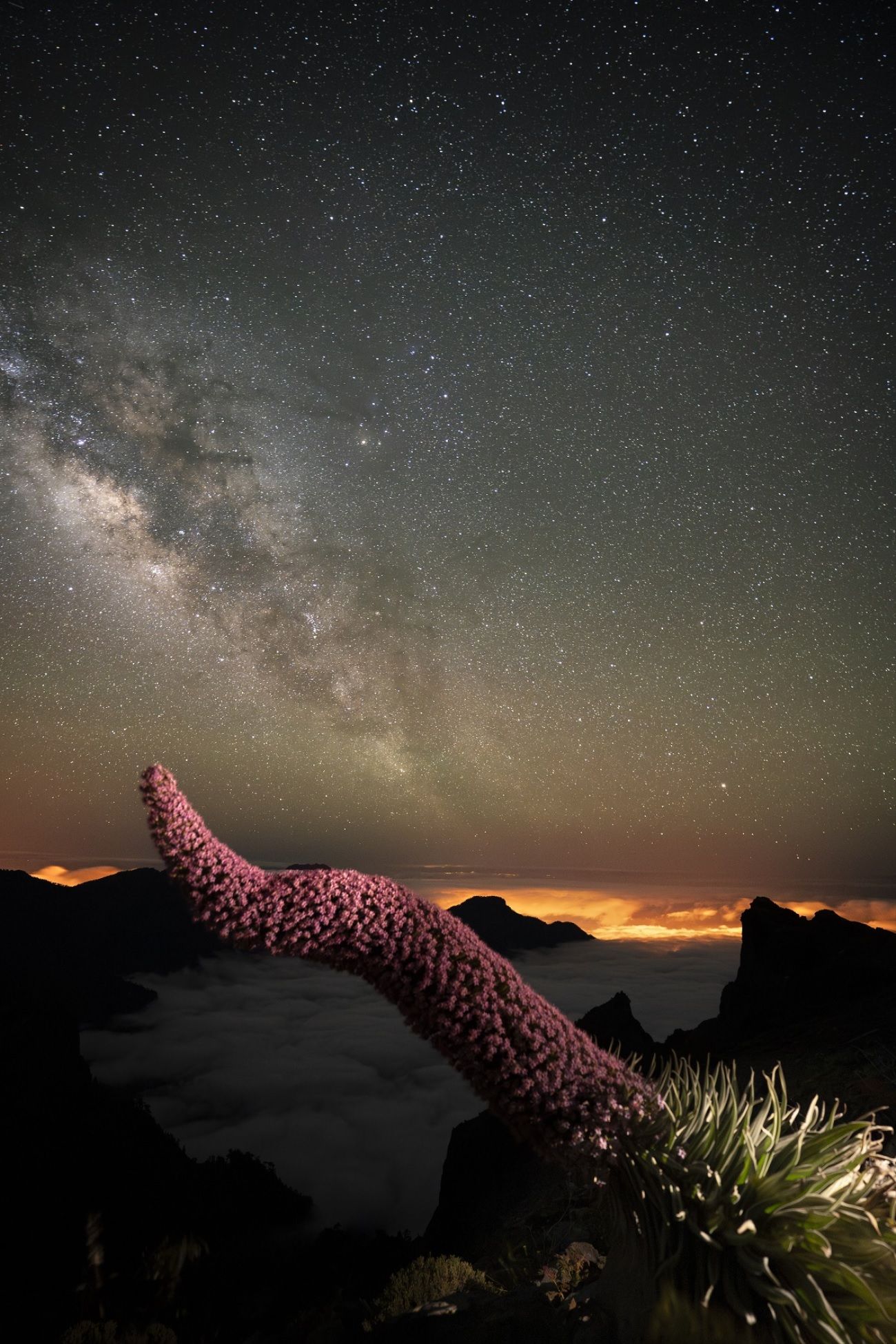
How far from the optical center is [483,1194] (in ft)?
94.9

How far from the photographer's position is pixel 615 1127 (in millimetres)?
4504

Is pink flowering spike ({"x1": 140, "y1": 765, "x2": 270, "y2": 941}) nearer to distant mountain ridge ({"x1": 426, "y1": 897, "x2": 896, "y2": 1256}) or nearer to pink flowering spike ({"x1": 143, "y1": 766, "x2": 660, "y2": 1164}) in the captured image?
pink flowering spike ({"x1": 143, "y1": 766, "x2": 660, "y2": 1164})

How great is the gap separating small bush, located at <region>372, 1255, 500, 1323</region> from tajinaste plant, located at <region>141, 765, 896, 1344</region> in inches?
148

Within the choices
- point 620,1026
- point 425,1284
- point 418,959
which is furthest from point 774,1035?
point 620,1026

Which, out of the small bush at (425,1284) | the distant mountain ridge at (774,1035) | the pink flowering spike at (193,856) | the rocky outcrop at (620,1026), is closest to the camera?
the pink flowering spike at (193,856)

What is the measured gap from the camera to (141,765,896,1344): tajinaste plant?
399 cm

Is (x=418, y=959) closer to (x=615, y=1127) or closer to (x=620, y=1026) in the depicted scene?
(x=615, y=1127)

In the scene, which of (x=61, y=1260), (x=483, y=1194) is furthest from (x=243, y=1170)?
(x=483, y=1194)

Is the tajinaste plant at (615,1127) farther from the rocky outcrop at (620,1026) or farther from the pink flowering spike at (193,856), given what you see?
the rocky outcrop at (620,1026)

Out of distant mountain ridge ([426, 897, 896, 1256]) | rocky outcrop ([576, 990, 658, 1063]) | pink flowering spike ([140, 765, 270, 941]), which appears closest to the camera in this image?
pink flowering spike ([140, 765, 270, 941])

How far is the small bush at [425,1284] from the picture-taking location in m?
7.43

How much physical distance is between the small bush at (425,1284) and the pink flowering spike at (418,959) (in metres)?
4.36

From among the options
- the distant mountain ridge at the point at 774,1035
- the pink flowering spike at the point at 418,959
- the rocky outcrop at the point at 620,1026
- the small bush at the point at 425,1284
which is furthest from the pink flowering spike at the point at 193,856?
the rocky outcrop at the point at 620,1026

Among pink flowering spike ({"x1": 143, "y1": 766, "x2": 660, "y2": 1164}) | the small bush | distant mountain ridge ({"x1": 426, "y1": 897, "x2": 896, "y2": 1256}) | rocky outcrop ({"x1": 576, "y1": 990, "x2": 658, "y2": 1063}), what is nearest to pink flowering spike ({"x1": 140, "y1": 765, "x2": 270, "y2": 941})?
pink flowering spike ({"x1": 143, "y1": 766, "x2": 660, "y2": 1164})
